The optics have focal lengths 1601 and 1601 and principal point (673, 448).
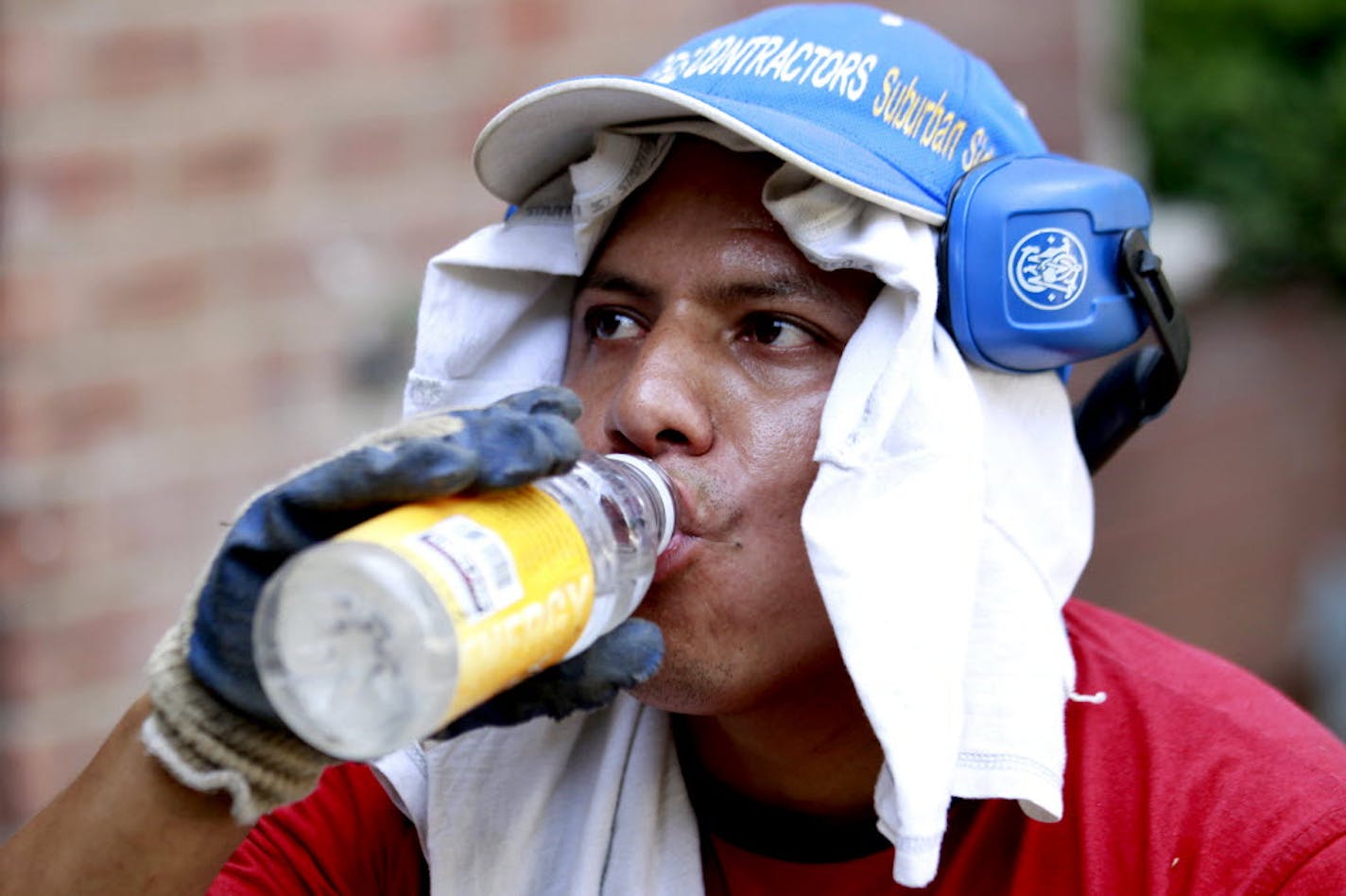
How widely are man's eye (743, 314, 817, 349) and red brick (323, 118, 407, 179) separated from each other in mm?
1815

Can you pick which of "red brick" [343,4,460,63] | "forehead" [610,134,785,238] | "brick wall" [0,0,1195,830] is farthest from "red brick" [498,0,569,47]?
"forehead" [610,134,785,238]

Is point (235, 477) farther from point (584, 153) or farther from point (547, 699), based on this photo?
point (547, 699)

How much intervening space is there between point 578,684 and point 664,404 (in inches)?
18.3

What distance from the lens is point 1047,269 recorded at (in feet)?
6.83

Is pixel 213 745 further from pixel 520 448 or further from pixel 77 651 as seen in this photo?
pixel 77 651

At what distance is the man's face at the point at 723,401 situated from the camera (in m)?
2.04

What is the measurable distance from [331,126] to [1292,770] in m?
2.55

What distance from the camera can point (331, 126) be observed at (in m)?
3.68

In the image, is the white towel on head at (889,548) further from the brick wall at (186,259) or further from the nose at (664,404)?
the brick wall at (186,259)

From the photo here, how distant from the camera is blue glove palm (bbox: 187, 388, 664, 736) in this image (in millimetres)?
1569

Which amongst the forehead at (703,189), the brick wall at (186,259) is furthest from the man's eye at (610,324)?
the brick wall at (186,259)

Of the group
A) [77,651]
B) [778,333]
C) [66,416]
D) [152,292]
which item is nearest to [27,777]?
[77,651]

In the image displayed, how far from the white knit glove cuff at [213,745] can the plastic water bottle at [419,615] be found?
0.24ft

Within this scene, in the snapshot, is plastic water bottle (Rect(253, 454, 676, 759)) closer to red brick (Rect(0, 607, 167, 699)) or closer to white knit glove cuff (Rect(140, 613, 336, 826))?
white knit glove cuff (Rect(140, 613, 336, 826))
